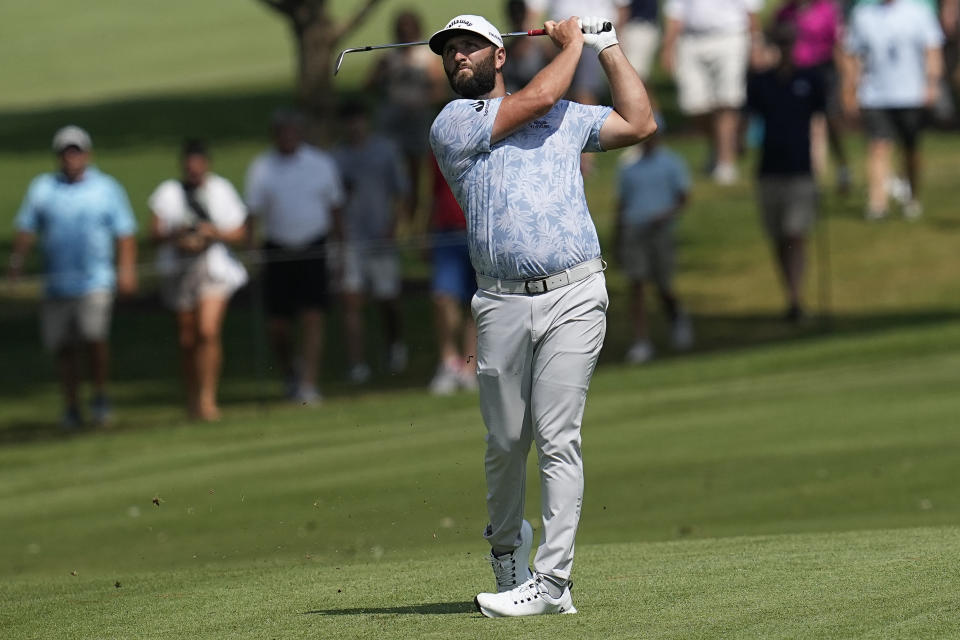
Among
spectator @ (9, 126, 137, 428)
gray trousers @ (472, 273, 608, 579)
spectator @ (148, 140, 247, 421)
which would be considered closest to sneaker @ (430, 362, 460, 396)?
spectator @ (148, 140, 247, 421)

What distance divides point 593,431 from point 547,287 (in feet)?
20.1

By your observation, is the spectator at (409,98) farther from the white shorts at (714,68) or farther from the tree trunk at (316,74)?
the white shorts at (714,68)

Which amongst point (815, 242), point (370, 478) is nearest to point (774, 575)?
point (370, 478)

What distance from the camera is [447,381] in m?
15.6

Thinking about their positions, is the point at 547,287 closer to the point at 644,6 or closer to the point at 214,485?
the point at 214,485

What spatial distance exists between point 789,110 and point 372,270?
4.01 m

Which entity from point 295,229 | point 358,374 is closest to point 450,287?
point 295,229

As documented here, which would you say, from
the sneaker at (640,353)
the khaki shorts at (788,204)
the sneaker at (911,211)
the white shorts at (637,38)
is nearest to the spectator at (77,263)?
the sneaker at (640,353)

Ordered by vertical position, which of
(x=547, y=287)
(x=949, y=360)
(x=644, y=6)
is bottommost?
(x=949, y=360)

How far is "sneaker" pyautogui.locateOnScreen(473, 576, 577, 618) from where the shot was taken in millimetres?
6488

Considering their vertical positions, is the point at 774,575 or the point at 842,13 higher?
the point at 842,13

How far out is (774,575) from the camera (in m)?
6.93

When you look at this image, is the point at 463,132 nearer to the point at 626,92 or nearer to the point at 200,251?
the point at 626,92

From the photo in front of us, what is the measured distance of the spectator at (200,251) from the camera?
15016 millimetres
